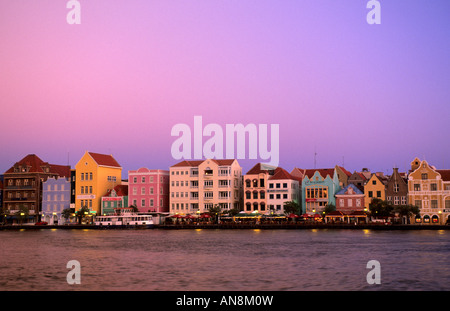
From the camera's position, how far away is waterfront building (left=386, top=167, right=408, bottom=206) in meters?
106

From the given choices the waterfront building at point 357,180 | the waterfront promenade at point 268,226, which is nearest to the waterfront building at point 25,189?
the waterfront promenade at point 268,226

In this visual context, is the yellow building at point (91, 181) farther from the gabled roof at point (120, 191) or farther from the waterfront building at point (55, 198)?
the waterfront building at point (55, 198)

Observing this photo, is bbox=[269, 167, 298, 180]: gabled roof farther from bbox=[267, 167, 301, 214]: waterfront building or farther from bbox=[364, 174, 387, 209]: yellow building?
bbox=[364, 174, 387, 209]: yellow building

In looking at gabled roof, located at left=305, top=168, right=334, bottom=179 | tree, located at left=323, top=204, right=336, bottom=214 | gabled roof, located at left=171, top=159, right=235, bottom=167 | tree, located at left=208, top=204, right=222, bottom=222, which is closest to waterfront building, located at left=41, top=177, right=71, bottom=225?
gabled roof, located at left=171, top=159, right=235, bottom=167

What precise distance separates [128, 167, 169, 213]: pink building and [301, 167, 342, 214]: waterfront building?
95.4 feet

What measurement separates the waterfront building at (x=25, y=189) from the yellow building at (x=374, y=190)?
68.7 m

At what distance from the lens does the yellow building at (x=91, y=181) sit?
126 m

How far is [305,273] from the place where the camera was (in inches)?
1563

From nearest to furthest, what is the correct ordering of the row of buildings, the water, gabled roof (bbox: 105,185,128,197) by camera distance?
1. the water
2. the row of buildings
3. gabled roof (bbox: 105,185,128,197)

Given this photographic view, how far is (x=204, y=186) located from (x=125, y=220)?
16.8 m
